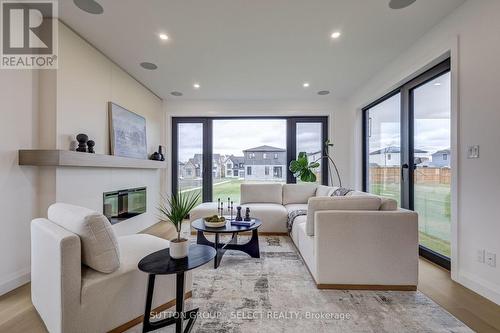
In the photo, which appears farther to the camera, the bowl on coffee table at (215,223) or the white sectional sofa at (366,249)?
the bowl on coffee table at (215,223)

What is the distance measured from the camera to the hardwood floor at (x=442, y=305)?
1652mm

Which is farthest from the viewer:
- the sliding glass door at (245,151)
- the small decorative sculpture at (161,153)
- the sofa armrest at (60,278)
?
the sliding glass door at (245,151)

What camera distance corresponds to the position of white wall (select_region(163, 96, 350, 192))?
16.9ft

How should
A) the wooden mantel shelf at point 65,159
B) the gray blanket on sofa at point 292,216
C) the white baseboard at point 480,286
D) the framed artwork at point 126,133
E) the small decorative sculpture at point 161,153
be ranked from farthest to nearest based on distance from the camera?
the small decorative sculpture at point 161,153
the gray blanket on sofa at point 292,216
the framed artwork at point 126,133
the wooden mantel shelf at point 65,159
the white baseboard at point 480,286

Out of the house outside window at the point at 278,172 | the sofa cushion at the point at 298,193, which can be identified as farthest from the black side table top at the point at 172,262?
the house outside window at the point at 278,172

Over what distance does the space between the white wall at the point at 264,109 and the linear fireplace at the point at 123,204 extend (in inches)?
43.7

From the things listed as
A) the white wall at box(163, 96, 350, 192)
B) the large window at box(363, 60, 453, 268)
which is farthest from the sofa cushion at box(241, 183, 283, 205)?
the large window at box(363, 60, 453, 268)

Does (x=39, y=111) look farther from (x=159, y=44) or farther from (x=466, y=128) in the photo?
(x=466, y=128)

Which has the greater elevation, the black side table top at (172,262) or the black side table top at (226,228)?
the black side table top at (172,262)

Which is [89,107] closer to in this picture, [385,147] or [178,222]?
[178,222]

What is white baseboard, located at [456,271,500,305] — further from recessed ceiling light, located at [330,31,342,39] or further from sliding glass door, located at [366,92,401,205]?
recessed ceiling light, located at [330,31,342,39]

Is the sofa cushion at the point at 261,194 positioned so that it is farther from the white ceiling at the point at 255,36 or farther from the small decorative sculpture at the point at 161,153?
the white ceiling at the point at 255,36

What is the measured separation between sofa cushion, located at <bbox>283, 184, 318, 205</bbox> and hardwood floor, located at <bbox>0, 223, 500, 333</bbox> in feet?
7.78

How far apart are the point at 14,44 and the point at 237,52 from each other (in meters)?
2.32
